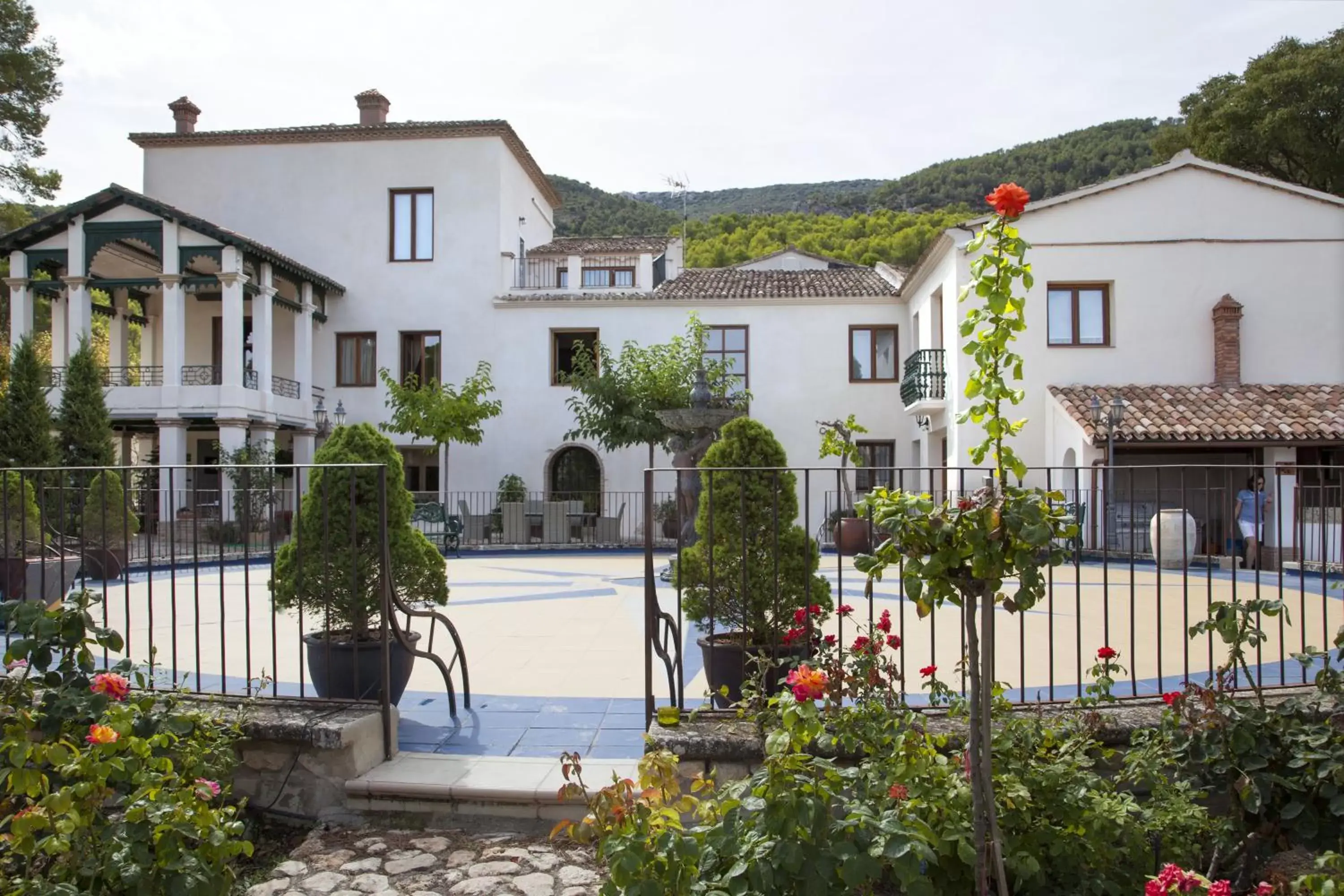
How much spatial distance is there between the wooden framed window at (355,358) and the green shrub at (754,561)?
20.3 m

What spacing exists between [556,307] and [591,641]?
53.0ft

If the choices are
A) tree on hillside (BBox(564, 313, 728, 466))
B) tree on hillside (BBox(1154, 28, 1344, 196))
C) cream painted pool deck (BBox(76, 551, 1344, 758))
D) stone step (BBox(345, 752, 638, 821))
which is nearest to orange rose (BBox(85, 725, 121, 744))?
cream painted pool deck (BBox(76, 551, 1344, 758))

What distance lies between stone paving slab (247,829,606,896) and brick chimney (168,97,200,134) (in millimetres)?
26105

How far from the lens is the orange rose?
2.72 metres

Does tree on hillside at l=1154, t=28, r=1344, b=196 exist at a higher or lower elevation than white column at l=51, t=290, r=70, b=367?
higher

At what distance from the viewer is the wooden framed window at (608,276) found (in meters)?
24.2

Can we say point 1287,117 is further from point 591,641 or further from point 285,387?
point 285,387

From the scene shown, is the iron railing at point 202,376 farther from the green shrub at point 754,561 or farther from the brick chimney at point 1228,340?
the brick chimney at point 1228,340

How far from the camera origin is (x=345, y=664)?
479 cm

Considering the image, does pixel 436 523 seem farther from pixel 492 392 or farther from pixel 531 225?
pixel 531 225

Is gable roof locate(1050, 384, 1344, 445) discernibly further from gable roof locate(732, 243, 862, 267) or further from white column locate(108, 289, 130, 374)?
white column locate(108, 289, 130, 374)

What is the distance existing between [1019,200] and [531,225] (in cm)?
2539

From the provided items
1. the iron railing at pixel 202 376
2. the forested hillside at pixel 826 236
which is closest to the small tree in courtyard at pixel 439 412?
the iron railing at pixel 202 376

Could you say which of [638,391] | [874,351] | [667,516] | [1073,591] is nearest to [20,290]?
[638,391]
